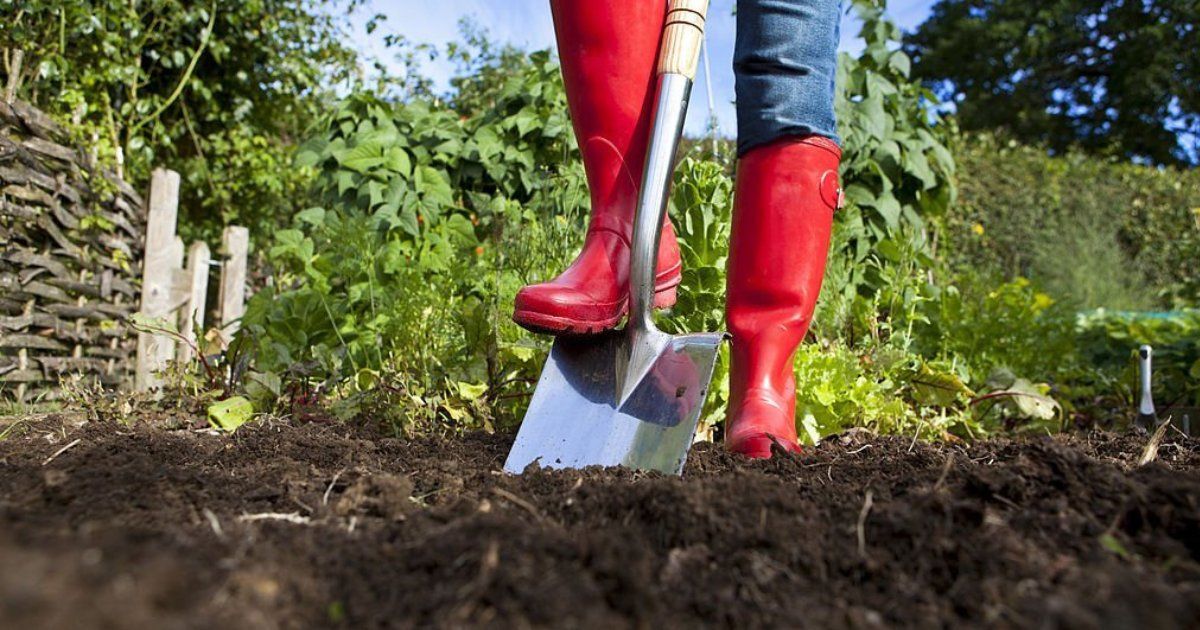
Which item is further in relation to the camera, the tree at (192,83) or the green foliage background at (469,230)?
the tree at (192,83)

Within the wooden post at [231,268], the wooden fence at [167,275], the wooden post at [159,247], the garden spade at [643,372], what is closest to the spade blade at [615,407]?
the garden spade at [643,372]

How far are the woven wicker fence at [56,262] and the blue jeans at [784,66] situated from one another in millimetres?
2585

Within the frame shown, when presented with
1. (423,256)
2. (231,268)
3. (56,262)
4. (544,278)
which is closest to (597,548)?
(544,278)

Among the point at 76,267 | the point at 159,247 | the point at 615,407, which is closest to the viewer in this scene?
the point at 615,407

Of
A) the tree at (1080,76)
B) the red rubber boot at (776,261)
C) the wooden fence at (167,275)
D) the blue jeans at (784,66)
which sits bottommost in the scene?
the wooden fence at (167,275)

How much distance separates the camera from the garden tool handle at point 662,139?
1.72 meters

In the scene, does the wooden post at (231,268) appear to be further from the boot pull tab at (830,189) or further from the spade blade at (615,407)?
the boot pull tab at (830,189)

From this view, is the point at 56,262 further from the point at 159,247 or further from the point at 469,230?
the point at 469,230

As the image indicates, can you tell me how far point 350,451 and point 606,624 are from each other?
3.50ft

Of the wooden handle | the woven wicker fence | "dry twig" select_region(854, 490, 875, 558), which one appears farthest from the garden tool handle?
the woven wicker fence

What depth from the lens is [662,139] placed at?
68.1 inches

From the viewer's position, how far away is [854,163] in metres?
3.75

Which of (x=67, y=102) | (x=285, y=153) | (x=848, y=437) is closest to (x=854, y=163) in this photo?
(x=848, y=437)

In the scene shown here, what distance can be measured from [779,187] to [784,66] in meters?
0.24
